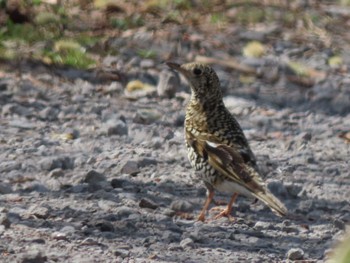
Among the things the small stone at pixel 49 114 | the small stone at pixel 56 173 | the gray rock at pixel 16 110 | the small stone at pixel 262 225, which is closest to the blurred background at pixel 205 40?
the small stone at pixel 49 114

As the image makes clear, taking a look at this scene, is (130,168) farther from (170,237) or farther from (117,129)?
(170,237)

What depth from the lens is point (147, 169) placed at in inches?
316

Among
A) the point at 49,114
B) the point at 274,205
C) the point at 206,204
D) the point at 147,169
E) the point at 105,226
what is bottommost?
the point at 49,114

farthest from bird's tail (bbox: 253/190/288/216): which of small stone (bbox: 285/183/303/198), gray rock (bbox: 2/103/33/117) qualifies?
gray rock (bbox: 2/103/33/117)

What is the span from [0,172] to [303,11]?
5.45m

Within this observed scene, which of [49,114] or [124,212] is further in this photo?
[49,114]

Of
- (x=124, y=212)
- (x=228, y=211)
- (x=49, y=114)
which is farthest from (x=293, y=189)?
(x=49, y=114)

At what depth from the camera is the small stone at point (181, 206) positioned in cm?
720

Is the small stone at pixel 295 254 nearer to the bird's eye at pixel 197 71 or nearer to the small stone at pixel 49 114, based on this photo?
the bird's eye at pixel 197 71

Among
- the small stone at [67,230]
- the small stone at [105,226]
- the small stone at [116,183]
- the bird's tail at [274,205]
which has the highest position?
the bird's tail at [274,205]

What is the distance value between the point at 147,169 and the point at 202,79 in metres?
0.77

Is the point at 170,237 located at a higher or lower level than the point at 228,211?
higher

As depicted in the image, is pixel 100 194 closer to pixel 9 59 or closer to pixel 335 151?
pixel 335 151

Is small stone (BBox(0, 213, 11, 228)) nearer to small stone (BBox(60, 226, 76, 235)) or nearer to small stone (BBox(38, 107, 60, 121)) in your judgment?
small stone (BBox(60, 226, 76, 235))
